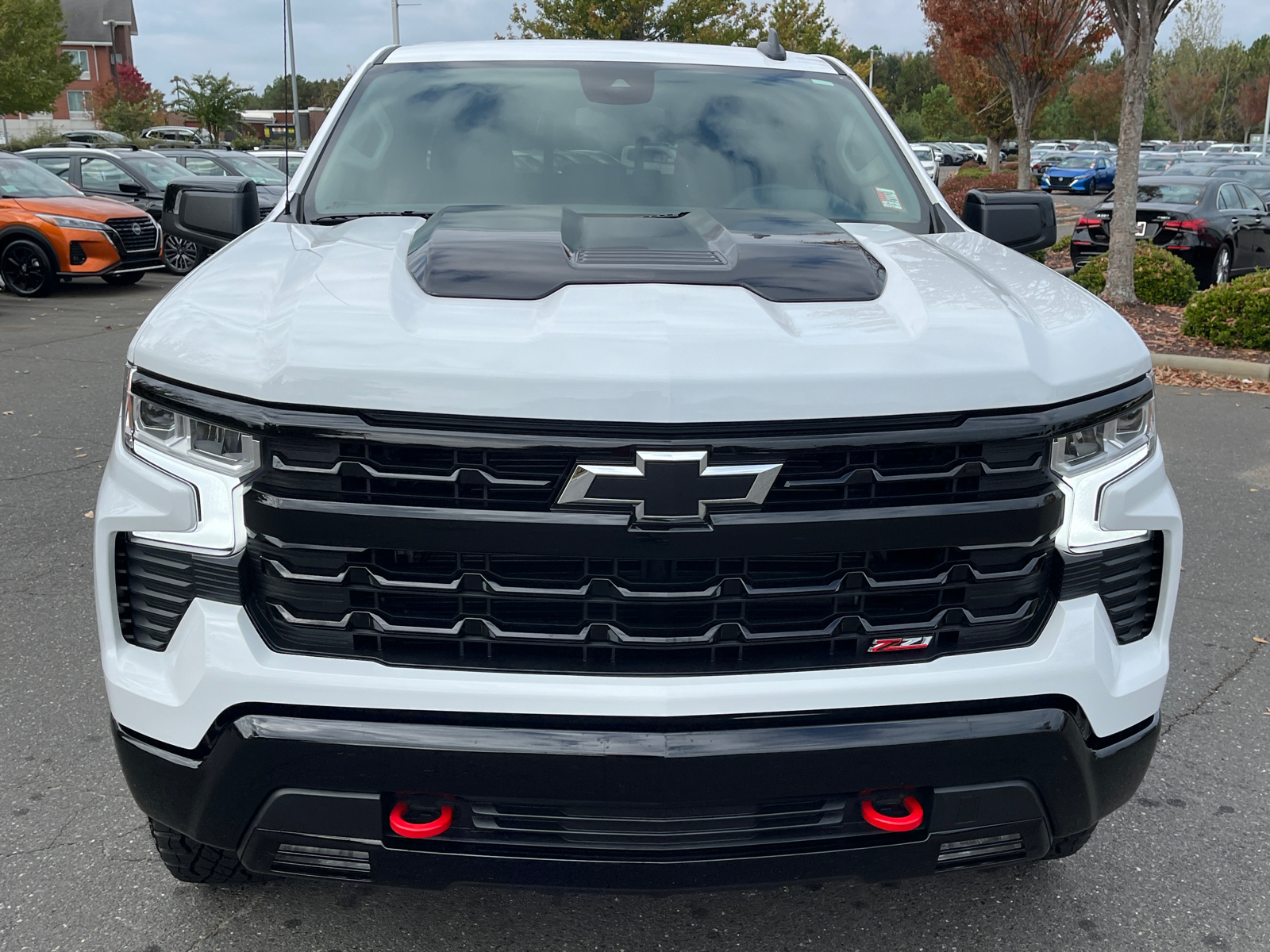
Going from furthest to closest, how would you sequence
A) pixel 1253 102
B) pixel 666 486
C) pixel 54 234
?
pixel 1253 102 < pixel 54 234 < pixel 666 486

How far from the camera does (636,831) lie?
2.00m

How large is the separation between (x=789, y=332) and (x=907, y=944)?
1.45 m

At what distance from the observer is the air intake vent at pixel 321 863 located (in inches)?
81.6

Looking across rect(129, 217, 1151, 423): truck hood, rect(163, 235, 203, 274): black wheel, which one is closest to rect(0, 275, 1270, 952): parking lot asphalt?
rect(129, 217, 1151, 423): truck hood

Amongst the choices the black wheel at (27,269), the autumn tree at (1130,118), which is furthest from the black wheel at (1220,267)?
the black wheel at (27,269)

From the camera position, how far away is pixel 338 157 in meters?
3.36

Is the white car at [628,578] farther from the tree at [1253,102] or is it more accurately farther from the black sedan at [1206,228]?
the tree at [1253,102]

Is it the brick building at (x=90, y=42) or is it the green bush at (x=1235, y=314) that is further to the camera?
the brick building at (x=90, y=42)

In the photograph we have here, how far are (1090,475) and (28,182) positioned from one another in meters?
14.6

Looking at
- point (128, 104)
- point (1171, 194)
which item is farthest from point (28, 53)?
point (1171, 194)

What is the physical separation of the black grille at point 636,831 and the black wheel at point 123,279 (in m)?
13.8

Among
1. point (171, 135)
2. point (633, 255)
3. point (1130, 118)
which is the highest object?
point (171, 135)

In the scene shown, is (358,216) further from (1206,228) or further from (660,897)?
(1206,228)

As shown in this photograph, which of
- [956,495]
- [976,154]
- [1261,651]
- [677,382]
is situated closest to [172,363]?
[677,382]
